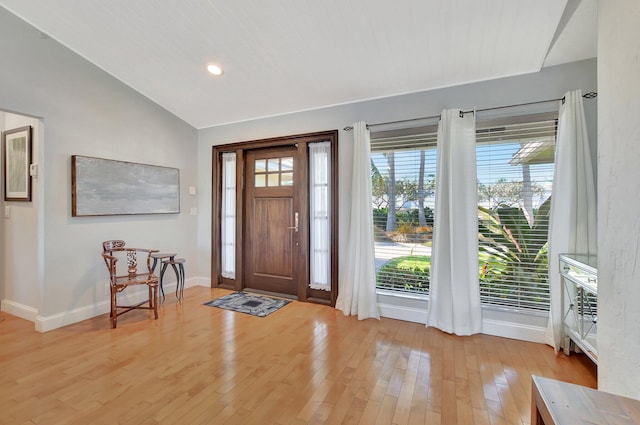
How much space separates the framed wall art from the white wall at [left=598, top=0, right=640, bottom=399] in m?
4.36

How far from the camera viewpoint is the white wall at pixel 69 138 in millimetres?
2664

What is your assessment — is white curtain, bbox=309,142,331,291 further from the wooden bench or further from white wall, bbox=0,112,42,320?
white wall, bbox=0,112,42,320

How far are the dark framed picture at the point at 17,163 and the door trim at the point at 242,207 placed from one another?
6.55ft

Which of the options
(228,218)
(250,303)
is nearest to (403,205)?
(250,303)

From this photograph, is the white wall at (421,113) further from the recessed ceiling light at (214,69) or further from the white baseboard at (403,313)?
the recessed ceiling light at (214,69)

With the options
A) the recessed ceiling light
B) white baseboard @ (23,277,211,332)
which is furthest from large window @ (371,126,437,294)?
white baseboard @ (23,277,211,332)

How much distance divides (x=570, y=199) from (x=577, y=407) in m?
2.14

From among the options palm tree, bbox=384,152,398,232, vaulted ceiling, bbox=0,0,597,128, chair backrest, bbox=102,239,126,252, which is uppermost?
vaulted ceiling, bbox=0,0,597,128

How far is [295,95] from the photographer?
3.35m

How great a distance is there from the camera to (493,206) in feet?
9.21

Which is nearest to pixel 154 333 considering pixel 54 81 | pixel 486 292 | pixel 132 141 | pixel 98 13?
pixel 132 141

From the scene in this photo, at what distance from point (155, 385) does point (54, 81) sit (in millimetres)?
3095

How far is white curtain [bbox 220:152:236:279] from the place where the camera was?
429 centimetres

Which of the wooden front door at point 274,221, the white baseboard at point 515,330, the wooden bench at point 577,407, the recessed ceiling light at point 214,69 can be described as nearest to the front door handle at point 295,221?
the wooden front door at point 274,221
